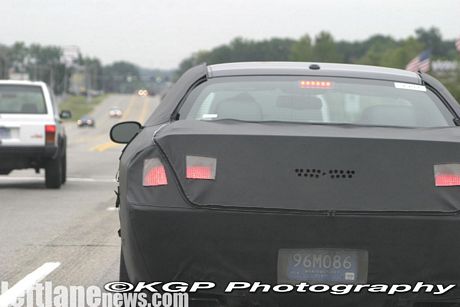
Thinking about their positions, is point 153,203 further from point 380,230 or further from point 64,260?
point 64,260

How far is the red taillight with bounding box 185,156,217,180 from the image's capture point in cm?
438

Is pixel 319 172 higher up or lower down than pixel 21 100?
higher up

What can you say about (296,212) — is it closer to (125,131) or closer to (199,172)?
(199,172)

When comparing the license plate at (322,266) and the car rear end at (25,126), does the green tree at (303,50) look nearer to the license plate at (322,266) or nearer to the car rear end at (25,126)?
the car rear end at (25,126)

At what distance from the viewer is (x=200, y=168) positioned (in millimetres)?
4406

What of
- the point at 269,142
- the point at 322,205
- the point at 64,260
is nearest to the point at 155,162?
the point at 269,142

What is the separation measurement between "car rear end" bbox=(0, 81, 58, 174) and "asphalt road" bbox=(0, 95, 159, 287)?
53cm

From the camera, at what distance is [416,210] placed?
4.30 m

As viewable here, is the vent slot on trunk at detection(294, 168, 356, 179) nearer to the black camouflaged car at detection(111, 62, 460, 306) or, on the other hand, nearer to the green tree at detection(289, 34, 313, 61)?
the black camouflaged car at detection(111, 62, 460, 306)

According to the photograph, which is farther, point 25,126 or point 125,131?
point 25,126

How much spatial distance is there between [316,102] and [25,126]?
10.7 m

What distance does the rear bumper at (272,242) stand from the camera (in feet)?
14.0

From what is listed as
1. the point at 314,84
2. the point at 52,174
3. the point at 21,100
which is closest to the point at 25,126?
the point at 21,100

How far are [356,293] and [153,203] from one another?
3.38 feet
